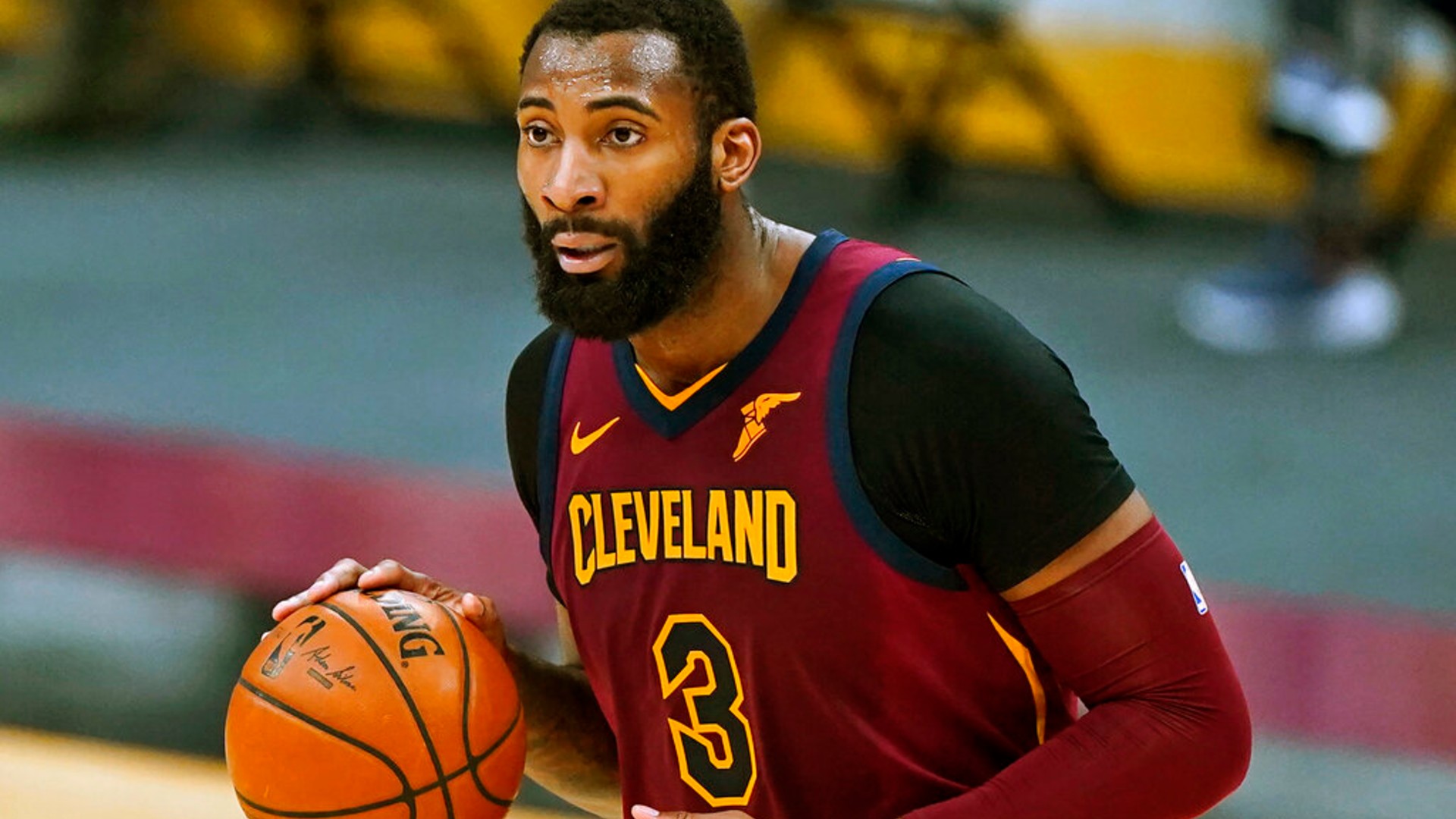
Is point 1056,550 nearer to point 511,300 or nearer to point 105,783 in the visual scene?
point 105,783

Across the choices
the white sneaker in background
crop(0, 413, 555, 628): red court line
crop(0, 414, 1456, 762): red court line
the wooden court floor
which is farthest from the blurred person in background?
the wooden court floor

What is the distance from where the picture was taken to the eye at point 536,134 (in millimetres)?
2281

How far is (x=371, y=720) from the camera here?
2.37m

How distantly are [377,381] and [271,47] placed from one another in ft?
14.6

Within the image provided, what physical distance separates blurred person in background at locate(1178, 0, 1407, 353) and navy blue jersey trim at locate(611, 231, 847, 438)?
6.11m

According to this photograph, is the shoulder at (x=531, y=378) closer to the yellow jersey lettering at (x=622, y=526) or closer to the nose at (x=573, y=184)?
the yellow jersey lettering at (x=622, y=526)

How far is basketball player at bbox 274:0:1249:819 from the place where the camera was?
217 centimetres

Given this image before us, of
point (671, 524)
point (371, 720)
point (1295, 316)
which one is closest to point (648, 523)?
point (671, 524)

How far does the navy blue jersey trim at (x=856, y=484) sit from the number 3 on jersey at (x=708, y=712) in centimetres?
25

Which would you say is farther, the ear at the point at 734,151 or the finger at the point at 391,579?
the finger at the point at 391,579

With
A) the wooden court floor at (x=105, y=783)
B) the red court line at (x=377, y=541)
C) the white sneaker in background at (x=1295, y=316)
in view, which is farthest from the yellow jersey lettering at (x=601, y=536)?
the white sneaker in background at (x=1295, y=316)

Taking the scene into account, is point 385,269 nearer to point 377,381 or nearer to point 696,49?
point 377,381

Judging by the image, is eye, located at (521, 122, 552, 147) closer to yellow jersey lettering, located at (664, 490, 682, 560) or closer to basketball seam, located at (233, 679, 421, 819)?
yellow jersey lettering, located at (664, 490, 682, 560)

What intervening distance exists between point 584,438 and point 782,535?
1.16 feet
